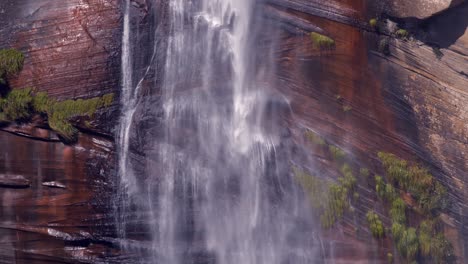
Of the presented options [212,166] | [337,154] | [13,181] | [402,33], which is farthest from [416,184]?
[13,181]

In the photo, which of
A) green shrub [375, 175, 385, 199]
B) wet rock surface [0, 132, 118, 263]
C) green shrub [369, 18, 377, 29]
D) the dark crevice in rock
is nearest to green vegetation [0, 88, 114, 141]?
wet rock surface [0, 132, 118, 263]

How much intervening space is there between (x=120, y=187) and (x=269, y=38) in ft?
19.6

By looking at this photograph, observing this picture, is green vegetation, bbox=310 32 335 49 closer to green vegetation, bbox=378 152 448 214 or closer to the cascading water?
the cascading water

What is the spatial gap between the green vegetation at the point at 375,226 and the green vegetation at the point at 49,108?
8.08 meters

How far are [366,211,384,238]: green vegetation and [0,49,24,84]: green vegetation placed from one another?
10.5 metres

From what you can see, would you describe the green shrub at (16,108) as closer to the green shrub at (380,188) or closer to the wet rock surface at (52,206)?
the wet rock surface at (52,206)

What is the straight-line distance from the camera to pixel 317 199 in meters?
19.4

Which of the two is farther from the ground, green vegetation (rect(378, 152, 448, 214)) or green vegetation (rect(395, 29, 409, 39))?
green vegetation (rect(395, 29, 409, 39))

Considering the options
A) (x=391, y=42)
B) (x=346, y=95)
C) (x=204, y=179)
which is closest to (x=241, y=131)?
(x=204, y=179)

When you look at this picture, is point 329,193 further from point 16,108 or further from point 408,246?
point 16,108

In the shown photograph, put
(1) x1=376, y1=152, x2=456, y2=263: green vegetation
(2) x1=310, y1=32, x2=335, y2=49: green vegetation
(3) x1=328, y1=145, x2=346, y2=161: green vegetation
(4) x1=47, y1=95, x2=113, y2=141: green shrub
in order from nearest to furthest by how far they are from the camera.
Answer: (4) x1=47, y1=95, x2=113, y2=141: green shrub → (1) x1=376, y1=152, x2=456, y2=263: green vegetation → (3) x1=328, y1=145, x2=346, y2=161: green vegetation → (2) x1=310, y1=32, x2=335, y2=49: green vegetation

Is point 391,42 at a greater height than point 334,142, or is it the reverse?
point 391,42

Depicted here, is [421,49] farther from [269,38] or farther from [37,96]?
[37,96]

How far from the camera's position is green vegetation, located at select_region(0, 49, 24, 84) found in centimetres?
1956
